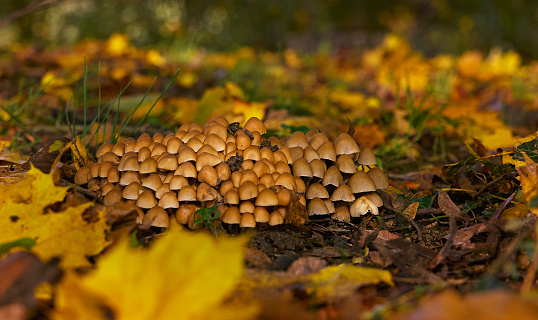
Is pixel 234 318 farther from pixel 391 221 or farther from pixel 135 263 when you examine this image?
pixel 391 221

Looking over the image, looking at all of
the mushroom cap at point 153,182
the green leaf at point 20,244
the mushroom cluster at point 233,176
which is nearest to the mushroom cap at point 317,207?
the mushroom cluster at point 233,176

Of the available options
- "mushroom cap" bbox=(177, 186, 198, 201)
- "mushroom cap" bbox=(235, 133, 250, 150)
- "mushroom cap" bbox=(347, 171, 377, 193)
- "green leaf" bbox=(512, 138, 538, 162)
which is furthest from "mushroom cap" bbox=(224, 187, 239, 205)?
"green leaf" bbox=(512, 138, 538, 162)

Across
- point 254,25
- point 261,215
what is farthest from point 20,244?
point 254,25

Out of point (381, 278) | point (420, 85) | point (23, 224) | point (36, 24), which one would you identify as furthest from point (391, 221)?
point (36, 24)

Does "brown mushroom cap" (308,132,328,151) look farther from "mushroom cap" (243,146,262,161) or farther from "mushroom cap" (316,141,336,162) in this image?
"mushroom cap" (243,146,262,161)

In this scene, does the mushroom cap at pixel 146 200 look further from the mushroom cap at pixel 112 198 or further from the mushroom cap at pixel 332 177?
the mushroom cap at pixel 332 177

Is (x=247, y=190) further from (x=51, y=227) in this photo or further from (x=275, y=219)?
(x=51, y=227)

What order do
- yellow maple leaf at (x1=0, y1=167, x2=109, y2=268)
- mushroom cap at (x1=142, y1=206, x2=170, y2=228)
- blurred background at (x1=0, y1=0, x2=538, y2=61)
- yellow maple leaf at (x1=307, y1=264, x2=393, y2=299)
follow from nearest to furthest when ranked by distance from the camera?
1. yellow maple leaf at (x1=307, y1=264, x2=393, y2=299)
2. yellow maple leaf at (x1=0, y1=167, x2=109, y2=268)
3. mushroom cap at (x1=142, y1=206, x2=170, y2=228)
4. blurred background at (x1=0, y1=0, x2=538, y2=61)
